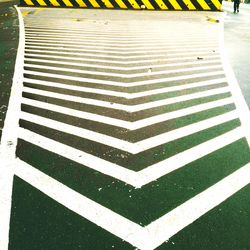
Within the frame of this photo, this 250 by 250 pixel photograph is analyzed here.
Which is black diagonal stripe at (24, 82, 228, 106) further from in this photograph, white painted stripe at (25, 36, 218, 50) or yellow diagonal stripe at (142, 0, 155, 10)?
yellow diagonal stripe at (142, 0, 155, 10)

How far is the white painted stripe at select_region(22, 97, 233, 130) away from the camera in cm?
505

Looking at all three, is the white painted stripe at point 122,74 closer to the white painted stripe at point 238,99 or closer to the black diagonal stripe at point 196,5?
the white painted stripe at point 238,99

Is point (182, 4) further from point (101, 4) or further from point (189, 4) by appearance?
point (101, 4)

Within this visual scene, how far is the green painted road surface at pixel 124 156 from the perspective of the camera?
9.98 ft

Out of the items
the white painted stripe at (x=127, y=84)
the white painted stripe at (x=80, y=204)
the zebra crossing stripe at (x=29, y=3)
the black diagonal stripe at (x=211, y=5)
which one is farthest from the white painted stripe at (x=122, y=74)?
the zebra crossing stripe at (x=29, y=3)

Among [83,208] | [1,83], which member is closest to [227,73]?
[1,83]

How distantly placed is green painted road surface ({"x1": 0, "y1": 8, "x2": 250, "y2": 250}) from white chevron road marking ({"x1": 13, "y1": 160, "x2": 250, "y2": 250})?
11 mm

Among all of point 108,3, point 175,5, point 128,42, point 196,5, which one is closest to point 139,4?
point 108,3

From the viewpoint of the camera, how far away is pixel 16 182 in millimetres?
3660

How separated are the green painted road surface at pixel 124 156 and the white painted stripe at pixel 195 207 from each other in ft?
0.03

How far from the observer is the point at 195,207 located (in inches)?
132

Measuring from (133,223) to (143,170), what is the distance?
0.88 meters

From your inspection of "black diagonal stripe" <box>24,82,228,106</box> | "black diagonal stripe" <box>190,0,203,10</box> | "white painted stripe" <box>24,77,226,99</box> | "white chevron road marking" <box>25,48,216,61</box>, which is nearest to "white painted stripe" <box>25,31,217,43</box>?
"white chevron road marking" <box>25,48,216,61</box>

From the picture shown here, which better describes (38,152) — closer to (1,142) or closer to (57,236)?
(1,142)
